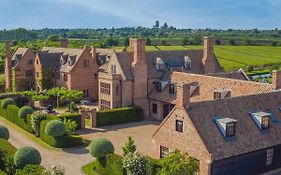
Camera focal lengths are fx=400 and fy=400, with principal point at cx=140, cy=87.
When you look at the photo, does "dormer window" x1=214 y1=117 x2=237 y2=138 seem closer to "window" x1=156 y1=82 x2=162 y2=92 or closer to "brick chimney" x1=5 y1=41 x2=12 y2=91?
"window" x1=156 y1=82 x2=162 y2=92

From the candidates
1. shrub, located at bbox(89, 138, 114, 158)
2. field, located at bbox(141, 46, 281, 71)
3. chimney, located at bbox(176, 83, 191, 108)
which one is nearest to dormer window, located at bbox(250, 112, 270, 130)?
chimney, located at bbox(176, 83, 191, 108)

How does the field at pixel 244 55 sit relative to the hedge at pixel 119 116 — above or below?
above

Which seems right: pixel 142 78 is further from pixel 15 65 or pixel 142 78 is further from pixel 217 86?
pixel 15 65

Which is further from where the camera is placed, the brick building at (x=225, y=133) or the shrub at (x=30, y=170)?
the brick building at (x=225, y=133)

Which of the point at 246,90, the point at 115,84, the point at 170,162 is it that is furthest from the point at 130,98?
the point at 170,162

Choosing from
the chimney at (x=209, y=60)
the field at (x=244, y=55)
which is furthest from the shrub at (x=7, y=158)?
the field at (x=244, y=55)

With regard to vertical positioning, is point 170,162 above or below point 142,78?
below

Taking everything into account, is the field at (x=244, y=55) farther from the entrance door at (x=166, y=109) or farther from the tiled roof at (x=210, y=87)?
the entrance door at (x=166, y=109)
